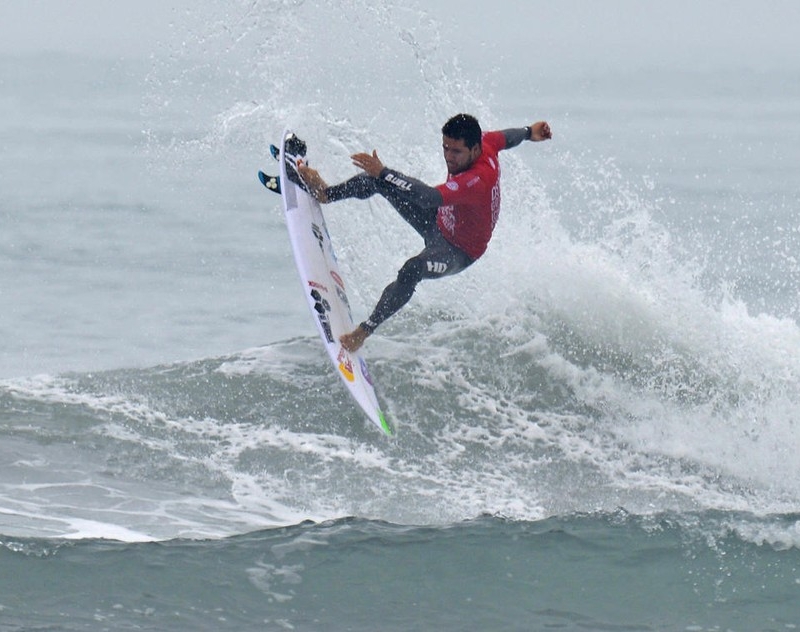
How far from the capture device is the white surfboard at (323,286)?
8.77 m

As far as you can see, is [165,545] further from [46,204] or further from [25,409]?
[46,204]

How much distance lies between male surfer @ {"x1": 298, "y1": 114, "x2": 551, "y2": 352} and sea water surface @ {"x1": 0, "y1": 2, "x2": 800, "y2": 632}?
0.95m

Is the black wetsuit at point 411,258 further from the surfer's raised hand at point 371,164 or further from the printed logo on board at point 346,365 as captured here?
the printed logo on board at point 346,365

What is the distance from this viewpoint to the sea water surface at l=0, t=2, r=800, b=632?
6531 millimetres

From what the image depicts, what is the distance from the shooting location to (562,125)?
19.9 metres

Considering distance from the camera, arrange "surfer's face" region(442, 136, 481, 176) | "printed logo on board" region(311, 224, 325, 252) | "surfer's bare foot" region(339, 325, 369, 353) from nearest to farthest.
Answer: "surfer's face" region(442, 136, 481, 176)
"surfer's bare foot" region(339, 325, 369, 353)
"printed logo on board" region(311, 224, 325, 252)

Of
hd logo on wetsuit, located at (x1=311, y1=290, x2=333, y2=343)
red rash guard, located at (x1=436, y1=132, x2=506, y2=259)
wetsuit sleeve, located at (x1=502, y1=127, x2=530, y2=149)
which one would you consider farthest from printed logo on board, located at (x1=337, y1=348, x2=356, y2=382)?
wetsuit sleeve, located at (x1=502, y1=127, x2=530, y2=149)

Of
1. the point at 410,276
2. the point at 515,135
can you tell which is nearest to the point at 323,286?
the point at 410,276

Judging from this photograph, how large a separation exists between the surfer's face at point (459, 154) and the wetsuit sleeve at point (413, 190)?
26 cm

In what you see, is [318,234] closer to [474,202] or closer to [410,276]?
Result: [410,276]

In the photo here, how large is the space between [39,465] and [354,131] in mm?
4261

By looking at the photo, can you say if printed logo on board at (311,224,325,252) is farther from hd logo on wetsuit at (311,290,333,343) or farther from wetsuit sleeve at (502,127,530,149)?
wetsuit sleeve at (502,127,530,149)

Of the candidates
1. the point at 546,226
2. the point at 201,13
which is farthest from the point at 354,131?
the point at 201,13

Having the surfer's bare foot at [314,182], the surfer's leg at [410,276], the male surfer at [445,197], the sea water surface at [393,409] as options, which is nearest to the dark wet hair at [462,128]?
the male surfer at [445,197]
